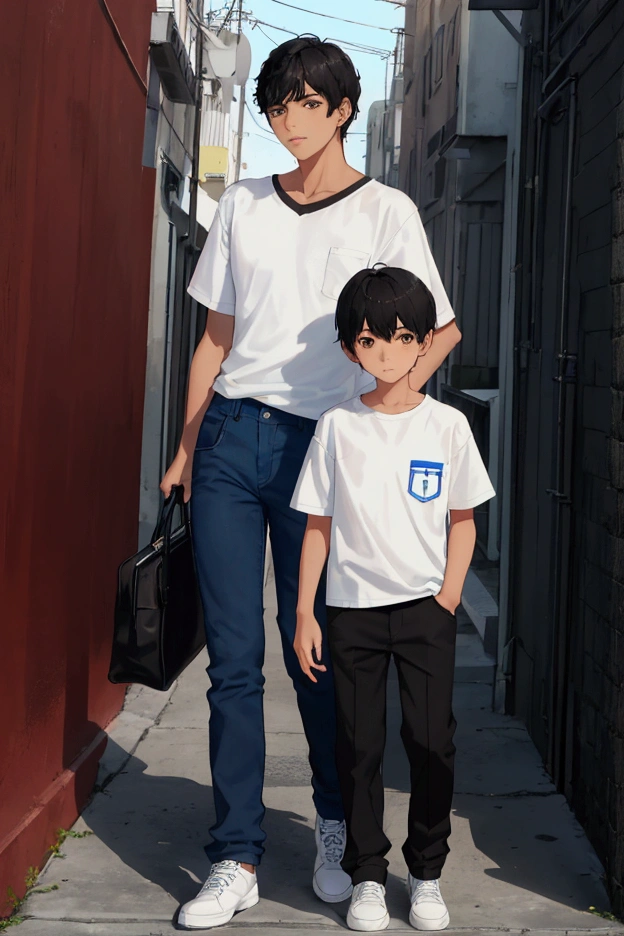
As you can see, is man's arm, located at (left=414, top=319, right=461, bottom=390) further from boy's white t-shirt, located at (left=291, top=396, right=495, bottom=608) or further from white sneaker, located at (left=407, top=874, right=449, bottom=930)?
white sneaker, located at (left=407, top=874, right=449, bottom=930)

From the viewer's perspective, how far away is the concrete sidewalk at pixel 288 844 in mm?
3297

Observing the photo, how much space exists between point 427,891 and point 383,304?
156 centimetres

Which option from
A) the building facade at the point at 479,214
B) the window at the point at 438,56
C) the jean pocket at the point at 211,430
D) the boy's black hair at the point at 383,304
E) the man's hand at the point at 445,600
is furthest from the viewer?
the window at the point at 438,56

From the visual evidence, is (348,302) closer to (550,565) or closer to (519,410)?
(550,565)

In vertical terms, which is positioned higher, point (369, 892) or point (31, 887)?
point (369, 892)

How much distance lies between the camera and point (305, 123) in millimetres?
3289

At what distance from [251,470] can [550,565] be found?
5.80 ft

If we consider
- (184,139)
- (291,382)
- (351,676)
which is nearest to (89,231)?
(291,382)

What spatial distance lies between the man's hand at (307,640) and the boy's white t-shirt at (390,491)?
0.37 feet

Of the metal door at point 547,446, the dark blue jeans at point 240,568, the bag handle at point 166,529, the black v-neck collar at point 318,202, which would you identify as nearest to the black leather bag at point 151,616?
the bag handle at point 166,529

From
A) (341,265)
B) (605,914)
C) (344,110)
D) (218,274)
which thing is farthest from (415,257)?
(605,914)

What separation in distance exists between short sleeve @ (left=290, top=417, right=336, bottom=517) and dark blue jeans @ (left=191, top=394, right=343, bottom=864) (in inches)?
8.7

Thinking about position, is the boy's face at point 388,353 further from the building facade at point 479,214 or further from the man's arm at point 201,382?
the building facade at point 479,214

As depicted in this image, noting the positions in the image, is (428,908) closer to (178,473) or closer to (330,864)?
(330,864)
